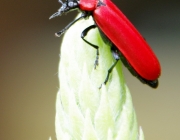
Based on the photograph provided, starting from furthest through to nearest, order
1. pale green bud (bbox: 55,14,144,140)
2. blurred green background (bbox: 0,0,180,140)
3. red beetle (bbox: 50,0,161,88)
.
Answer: blurred green background (bbox: 0,0,180,140) → red beetle (bbox: 50,0,161,88) → pale green bud (bbox: 55,14,144,140)

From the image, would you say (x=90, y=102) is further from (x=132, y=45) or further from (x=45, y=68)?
(x=45, y=68)

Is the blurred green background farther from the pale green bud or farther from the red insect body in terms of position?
the pale green bud

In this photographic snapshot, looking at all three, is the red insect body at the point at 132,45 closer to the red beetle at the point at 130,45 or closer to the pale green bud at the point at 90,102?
the red beetle at the point at 130,45

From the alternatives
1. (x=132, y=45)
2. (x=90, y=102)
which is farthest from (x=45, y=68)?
(x=90, y=102)

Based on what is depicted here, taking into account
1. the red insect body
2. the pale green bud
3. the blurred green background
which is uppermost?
the blurred green background

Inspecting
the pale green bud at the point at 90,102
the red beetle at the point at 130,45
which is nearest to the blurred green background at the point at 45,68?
the red beetle at the point at 130,45

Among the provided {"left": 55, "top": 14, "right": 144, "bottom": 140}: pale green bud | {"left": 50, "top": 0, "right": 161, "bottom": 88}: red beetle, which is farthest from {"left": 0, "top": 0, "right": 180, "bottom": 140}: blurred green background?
{"left": 55, "top": 14, "right": 144, "bottom": 140}: pale green bud

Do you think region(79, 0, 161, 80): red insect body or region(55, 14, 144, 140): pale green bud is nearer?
region(55, 14, 144, 140): pale green bud

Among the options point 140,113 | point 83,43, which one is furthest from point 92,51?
point 140,113
